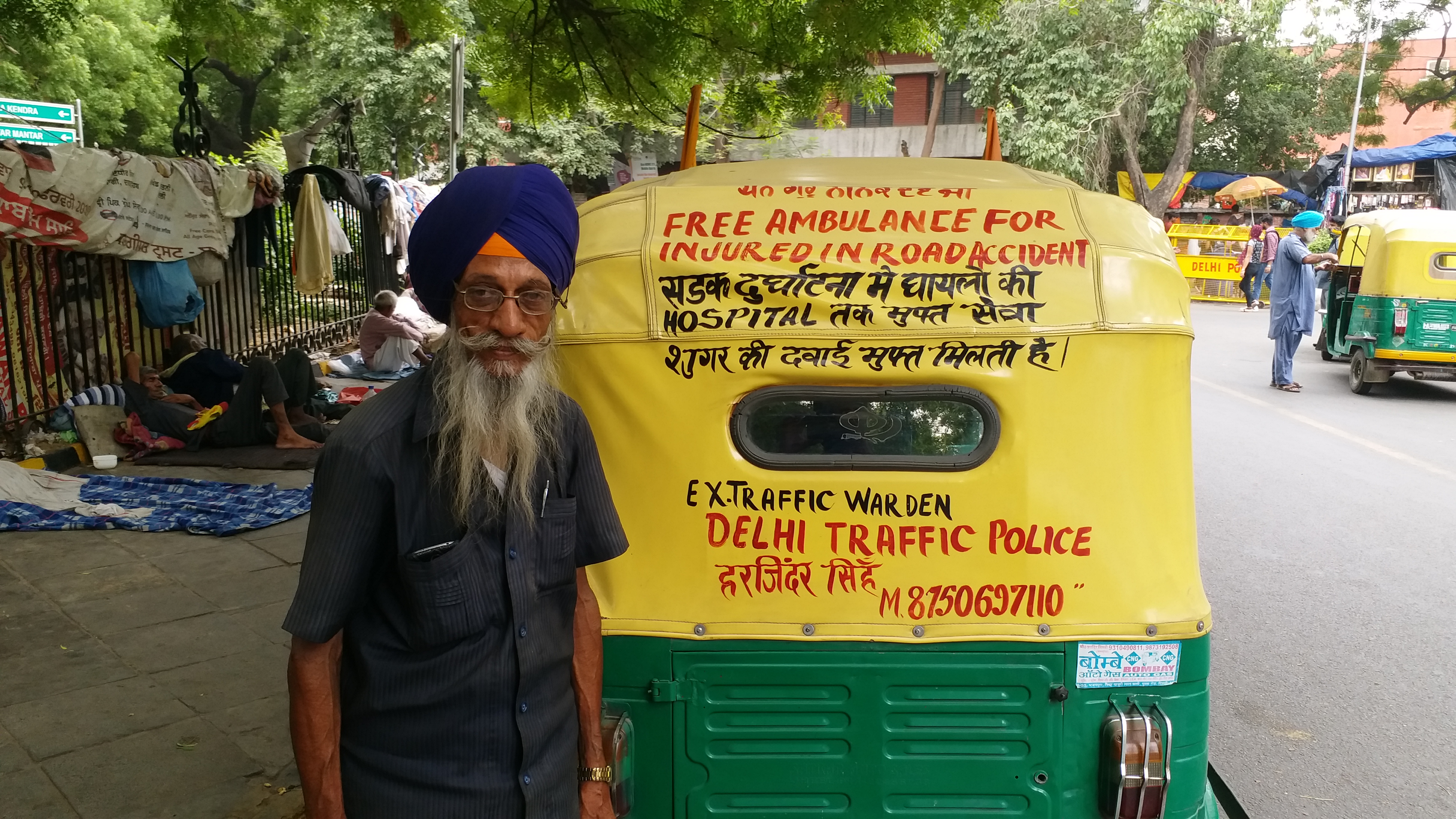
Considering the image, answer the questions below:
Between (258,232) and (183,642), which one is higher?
(258,232)

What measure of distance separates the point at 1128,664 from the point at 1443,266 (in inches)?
456

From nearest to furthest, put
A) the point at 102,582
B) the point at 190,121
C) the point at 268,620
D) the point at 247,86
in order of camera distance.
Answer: the point at 268,620, the point at 102,582, the point at 190,121, the point at 247,86

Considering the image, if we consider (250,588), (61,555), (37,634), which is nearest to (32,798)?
(37,634)

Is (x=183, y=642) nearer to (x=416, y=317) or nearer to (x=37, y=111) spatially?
(x=416, y=317)

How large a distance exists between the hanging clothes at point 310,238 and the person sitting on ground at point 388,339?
768 millimetres

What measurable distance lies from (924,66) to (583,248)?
3942cm

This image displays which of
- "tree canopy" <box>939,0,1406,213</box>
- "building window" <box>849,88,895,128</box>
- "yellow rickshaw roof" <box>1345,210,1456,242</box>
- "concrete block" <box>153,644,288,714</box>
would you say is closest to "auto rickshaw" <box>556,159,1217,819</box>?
"concrete block" <box>153,644,288,714</box>

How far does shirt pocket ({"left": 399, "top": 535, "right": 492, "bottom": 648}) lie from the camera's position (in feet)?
5.60

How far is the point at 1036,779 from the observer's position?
2314 millimetres

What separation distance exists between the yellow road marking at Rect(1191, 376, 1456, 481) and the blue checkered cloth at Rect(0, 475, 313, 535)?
855cm

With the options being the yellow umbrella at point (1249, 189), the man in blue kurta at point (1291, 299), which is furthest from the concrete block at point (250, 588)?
the yellow umbrella at point (1249, 189)

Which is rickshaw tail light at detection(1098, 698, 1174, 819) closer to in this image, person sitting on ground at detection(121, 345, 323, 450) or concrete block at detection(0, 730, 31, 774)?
concrete block at detection(0, 730, 31, 774)

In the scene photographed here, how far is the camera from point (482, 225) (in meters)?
1.77

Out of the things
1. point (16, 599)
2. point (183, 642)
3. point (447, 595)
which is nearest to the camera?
point (447, 595)
